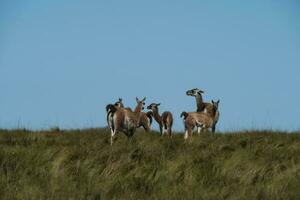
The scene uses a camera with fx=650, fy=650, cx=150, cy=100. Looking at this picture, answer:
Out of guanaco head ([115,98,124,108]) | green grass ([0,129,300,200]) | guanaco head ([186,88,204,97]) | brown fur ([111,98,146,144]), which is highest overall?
guanaco head ([186,88,204,97])

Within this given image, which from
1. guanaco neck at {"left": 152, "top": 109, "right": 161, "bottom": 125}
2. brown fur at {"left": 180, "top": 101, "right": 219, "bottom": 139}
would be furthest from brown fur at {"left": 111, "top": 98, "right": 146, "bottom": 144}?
Answer: guanaco neck at {"left": 152, "top": 109, "right": 161, "bottom": 125}

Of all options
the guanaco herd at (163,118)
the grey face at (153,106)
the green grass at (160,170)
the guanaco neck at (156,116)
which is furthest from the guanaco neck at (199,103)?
the green grass at (160,170)

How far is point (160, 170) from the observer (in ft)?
40.9

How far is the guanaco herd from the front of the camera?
20.6m

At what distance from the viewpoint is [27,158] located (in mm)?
13961

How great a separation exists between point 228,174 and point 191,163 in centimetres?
89

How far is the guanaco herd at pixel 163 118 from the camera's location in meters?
20.6

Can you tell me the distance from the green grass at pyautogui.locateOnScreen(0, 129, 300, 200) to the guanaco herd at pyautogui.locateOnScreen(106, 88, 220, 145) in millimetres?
4220

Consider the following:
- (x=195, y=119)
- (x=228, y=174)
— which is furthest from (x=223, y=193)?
(x=195, y=119)

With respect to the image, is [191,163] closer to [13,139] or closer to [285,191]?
[285,191]

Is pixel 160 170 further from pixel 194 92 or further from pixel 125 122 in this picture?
pixel 194 92

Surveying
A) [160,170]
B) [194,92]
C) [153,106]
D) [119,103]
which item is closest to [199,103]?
[194,92]

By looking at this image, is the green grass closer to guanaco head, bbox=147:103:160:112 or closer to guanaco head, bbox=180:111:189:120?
guanaco head, bbox=180:111:189:120

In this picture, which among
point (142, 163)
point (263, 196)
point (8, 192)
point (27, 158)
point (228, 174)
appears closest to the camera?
point (263, 196)
